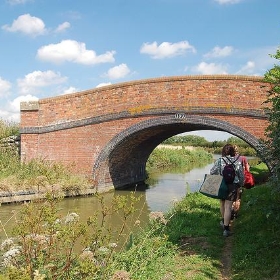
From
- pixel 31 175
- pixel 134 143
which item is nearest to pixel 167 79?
pixel 134 143

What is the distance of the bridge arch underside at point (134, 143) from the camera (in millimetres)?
12031

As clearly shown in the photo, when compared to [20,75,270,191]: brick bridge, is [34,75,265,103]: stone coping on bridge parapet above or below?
above

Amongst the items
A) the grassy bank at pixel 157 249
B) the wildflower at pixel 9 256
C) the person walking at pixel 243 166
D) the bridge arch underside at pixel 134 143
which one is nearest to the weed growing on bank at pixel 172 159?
the bridge arch underside at pixel 134 143

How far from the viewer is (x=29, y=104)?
557 inches

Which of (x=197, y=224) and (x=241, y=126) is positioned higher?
(x=241, y=126)

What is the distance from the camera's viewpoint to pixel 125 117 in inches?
516

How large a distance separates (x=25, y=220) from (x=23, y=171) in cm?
959

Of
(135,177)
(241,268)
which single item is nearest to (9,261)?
(241,268)

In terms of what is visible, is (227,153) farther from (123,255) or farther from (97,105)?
(97,105)

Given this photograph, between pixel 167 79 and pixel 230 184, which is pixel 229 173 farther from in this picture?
pixel 167 79

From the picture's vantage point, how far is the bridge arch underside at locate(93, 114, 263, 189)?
474 inches

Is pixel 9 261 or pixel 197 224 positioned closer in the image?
pixel 9 261

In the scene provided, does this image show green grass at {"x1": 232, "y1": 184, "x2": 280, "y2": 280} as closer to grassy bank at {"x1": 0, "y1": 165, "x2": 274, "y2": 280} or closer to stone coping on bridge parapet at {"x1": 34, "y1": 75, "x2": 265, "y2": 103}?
grassy bank at {"x1": 0, "y1": 165, "x2": 274, "y2": 280}

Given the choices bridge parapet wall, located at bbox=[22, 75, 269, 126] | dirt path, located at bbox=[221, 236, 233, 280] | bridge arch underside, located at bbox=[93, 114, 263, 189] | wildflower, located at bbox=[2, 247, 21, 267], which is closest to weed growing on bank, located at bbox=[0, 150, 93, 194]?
bridge arch underside, located at bbox=[93, 114, 263, 189]
